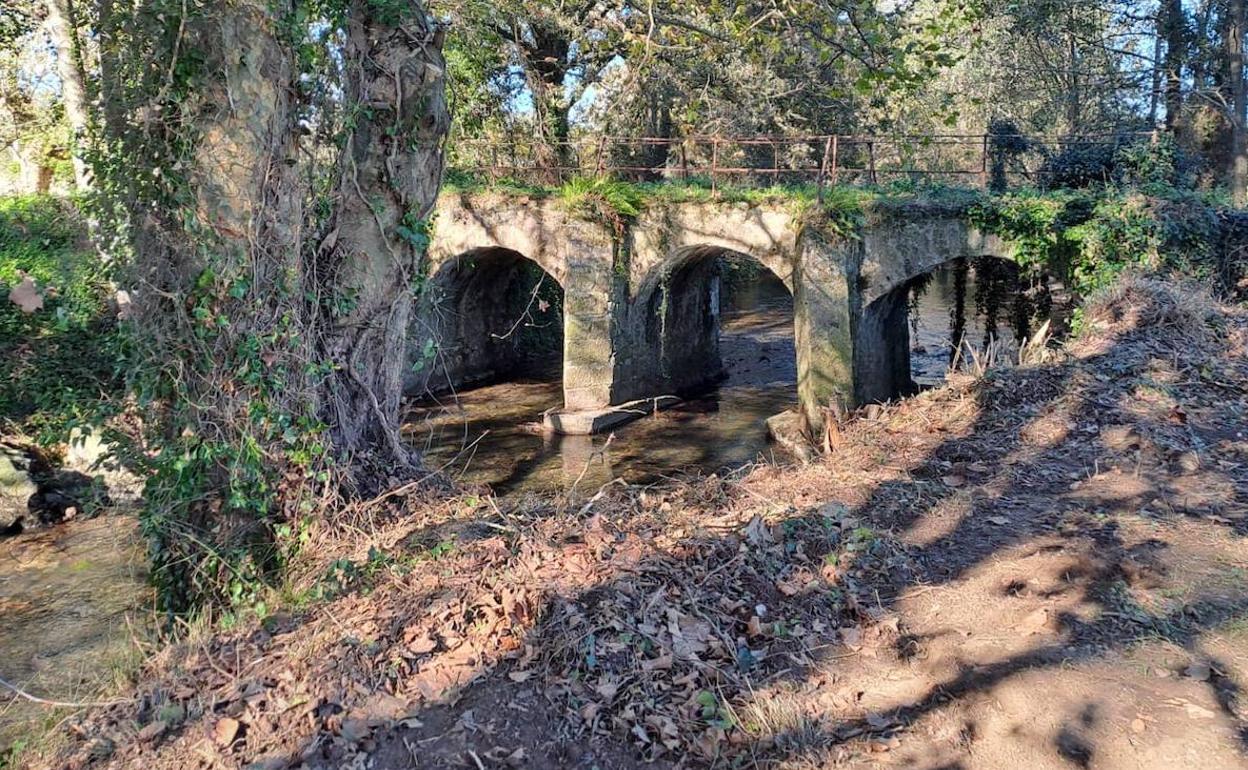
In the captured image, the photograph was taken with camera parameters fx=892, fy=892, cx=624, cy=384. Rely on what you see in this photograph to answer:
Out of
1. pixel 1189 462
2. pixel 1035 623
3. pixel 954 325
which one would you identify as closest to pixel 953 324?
pixel 954 325

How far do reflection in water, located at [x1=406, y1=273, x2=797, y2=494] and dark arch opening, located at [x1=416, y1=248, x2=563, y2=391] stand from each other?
772 mm

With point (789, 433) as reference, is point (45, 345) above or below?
above

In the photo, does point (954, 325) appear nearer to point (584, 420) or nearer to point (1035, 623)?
point (584, 420)

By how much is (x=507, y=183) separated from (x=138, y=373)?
12.1 m

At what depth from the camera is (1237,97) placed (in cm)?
1662

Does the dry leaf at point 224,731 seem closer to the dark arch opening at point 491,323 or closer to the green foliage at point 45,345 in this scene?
the green foliage at point 45,345

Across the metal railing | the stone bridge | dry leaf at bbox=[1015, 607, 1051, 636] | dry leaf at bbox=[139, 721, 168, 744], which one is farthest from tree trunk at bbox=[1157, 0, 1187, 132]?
dry leaf at bbox=[139, 721, 168, 744]

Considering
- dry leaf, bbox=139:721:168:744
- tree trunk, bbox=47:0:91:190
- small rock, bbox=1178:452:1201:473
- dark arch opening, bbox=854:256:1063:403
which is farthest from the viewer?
dark arch opening, bbox=854:256:1063:403

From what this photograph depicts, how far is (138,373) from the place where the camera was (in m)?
5.27

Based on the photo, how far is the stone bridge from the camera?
13523 mm

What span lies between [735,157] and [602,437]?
9.02m

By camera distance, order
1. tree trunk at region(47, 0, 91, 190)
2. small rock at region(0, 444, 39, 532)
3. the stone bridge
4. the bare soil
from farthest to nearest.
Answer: the stone bridge < small rock at region(0, 444, 39, 532) < tree trunk at region(47, 0, 91, 190) < the bare soil

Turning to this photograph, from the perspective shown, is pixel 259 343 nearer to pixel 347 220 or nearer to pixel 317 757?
pixel 347 220

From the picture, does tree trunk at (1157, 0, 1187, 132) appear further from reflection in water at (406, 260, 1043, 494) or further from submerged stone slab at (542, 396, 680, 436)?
submerged stone slab at (542, 396, 680, 436)
